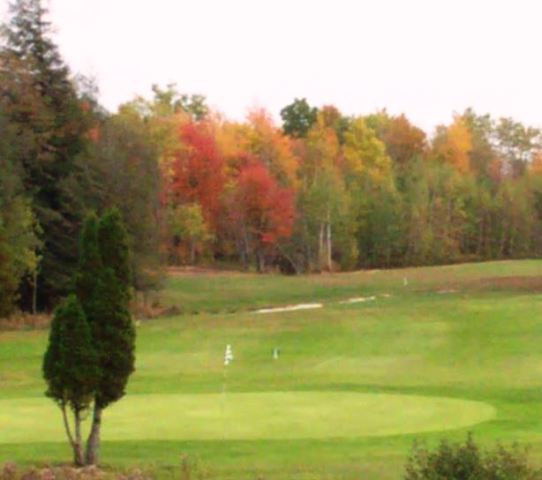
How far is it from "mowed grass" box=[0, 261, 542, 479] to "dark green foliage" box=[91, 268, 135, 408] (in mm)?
1183

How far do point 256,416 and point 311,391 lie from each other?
4391mm

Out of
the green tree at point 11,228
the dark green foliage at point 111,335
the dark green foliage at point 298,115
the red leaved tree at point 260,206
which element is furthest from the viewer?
the dark green foliage at point 298,115

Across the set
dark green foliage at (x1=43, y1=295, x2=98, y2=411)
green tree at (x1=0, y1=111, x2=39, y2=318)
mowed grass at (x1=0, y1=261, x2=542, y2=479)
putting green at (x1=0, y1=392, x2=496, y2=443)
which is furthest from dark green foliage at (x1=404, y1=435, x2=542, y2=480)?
green tree at (x1=0, y1=111, x2=39, y2=318)

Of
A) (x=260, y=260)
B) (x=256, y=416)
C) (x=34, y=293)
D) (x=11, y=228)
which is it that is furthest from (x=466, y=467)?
(x=260, y=260)

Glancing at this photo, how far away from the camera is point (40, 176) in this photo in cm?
5791

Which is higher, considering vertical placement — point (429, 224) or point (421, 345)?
point (429, 224)

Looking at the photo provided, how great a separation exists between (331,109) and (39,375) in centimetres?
10154

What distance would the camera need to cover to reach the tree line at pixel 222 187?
184 feet

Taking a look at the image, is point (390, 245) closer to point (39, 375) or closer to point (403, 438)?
point (39, 375)

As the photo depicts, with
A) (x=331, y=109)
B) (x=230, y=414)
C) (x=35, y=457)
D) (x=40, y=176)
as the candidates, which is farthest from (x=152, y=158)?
(x=331, y=109)

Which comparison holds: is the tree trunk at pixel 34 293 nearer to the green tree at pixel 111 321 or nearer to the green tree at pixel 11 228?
the green tree at pixel 11 228

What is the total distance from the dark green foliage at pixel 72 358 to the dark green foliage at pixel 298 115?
118188 mm

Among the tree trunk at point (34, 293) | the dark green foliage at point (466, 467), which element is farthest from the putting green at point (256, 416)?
the tree trunk at point (34, 293)

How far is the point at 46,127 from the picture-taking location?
57.2 metres
